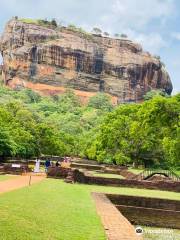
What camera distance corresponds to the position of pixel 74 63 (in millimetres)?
141875

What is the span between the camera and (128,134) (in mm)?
52375

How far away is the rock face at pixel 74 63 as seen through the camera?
13875cm

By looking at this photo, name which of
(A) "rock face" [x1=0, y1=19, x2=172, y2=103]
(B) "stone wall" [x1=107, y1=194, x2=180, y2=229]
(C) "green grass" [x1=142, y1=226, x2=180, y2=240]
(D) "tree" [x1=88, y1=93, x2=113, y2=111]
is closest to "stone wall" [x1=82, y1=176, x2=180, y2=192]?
(B) "stone wall" [x1=107, y1=194, x2=180, y2=229]

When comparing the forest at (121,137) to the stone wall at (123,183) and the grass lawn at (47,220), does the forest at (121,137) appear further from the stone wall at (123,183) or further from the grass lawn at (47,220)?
the grass lawn at (47,220)

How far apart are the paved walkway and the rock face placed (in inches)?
5002

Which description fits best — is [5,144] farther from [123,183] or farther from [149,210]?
[149,210]

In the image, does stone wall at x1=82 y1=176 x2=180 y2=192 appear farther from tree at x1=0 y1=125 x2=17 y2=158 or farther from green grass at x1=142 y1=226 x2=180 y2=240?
tree at x1=0 y1=125 x2=17 y2=158

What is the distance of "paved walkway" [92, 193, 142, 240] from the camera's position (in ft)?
29.3

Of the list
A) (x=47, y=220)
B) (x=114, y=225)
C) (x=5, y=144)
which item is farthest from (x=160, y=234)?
(x=5, y=144)

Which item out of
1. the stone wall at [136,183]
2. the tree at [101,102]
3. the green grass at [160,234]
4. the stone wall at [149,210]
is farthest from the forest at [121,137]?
the tree at [101,102]

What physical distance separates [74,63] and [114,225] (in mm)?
133446

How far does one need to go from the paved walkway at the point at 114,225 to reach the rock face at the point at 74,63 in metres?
127

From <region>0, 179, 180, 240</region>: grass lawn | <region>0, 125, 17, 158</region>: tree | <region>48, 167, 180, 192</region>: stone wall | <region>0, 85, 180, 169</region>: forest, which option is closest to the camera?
<region>0, 179, 180, 240</region>: grass lawn

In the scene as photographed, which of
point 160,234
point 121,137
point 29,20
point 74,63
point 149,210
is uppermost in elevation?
point 29,20
